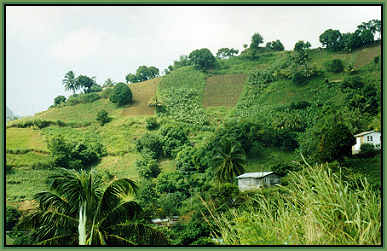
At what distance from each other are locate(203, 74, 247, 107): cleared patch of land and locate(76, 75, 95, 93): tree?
1830cm

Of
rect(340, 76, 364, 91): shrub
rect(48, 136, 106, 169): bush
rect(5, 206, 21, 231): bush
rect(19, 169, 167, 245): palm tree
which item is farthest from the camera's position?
rect(340, 76, 364, 91): shrub

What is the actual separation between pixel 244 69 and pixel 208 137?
20.7 m

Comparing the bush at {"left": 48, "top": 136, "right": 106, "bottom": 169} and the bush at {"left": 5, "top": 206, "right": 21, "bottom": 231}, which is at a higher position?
the bush at {"left": 48, "top": 136, "right": 106, "bottom": 169}

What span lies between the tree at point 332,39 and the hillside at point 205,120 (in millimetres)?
1220

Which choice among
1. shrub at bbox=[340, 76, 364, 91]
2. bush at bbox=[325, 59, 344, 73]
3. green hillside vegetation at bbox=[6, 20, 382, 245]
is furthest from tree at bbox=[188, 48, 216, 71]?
shrub at bbox=[340, 76, 364, 91]

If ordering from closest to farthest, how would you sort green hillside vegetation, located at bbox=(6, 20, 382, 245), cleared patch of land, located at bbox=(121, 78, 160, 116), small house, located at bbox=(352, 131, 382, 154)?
green hillside vegetation, located at bbox=(6, 20, 382, 245) → small house, located at bbox=(352, 131, 382, 154) → cleared patch of land, located at bbox=(121, 78, 160, 116)

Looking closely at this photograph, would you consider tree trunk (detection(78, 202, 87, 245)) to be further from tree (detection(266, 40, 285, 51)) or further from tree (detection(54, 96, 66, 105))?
tree (detection(266, 40, 285, 51))

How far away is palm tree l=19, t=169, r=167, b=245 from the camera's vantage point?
7961mm

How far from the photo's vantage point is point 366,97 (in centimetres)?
3284

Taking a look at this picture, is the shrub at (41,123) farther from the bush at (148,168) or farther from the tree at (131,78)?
the tree at (131,78)

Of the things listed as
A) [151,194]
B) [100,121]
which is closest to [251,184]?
[151,194]

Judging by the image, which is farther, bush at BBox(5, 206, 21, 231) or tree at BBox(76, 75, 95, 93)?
tree at BBox(76, 75, 95, 93)

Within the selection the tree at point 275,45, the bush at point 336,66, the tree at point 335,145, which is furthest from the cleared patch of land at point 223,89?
the tree at point 335,145

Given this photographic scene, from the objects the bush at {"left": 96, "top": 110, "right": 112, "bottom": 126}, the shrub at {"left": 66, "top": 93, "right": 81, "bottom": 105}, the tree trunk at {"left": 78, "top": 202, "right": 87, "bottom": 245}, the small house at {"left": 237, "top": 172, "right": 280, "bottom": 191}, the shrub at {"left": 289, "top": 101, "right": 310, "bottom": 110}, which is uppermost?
the shrub at {"left": 66, "top": 93, "right": 81, "bottom": 105}
